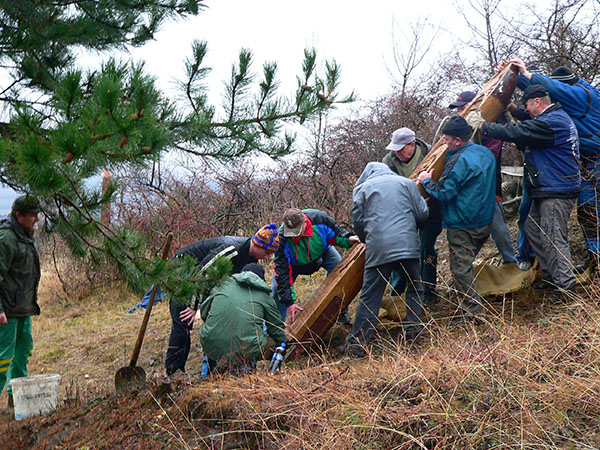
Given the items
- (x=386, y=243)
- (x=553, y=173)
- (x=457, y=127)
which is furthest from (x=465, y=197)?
(x=386, y=243)

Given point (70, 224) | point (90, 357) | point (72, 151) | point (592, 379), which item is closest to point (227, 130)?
point (70, 224)

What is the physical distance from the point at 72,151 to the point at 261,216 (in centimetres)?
856

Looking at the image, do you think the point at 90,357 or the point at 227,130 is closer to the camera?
the point at 227,130

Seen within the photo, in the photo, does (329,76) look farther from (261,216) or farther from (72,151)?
(261,216)

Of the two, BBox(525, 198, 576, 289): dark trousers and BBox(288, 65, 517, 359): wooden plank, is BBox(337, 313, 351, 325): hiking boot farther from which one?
BBox(525, 198, 576, 289): dark trousers

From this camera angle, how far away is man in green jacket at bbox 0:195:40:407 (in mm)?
4590

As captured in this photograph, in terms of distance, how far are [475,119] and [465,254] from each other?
1.44 metres

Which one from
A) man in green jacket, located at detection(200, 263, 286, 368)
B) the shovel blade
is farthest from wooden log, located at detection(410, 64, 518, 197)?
the shovel blade

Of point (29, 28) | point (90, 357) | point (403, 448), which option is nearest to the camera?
point (403, 448)

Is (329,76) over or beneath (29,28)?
beneath

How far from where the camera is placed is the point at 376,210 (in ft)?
15.4

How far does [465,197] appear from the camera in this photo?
15.6 ft

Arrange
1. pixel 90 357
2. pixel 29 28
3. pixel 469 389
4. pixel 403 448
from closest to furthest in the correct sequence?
pixel 403 448
pixel 469 389
pixel 29 28
pixel 90 357

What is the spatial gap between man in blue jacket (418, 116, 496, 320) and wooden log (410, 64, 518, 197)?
0.39 metres
